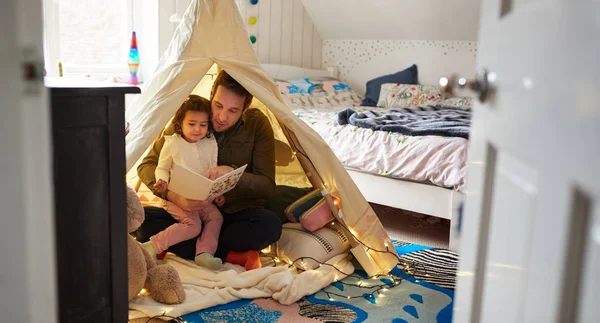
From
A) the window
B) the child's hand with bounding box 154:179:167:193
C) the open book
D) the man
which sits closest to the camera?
the open book

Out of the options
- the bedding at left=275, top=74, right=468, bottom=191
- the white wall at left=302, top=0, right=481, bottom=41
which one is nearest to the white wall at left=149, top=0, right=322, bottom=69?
the white wall at left=302, top=0, right=481, bottom=41

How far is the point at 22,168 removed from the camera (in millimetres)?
572

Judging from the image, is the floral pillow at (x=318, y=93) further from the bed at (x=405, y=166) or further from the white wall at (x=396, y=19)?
the bed at (x=405, y=166)

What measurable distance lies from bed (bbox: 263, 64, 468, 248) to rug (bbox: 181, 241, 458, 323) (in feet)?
1.61

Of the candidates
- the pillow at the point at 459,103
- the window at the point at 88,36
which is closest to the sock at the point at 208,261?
the window at the point at 88,36

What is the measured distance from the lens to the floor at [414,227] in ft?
9.82

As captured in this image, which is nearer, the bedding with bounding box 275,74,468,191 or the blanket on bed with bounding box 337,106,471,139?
the bedding with bounding box 275,74,468,191

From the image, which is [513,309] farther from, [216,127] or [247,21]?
[247,21]

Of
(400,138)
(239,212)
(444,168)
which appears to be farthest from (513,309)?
(400,138)

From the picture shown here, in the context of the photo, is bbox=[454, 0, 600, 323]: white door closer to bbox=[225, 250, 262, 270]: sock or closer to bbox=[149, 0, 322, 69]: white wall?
bbox=[225, 250, 262, 270]: sock

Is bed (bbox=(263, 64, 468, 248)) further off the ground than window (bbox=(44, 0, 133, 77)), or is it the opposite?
window (bbox=(44, 0, 133, 77))

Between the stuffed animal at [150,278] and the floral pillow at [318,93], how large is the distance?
2333 millimetres

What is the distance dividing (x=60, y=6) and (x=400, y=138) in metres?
2.25

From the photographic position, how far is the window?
11.8 feet
